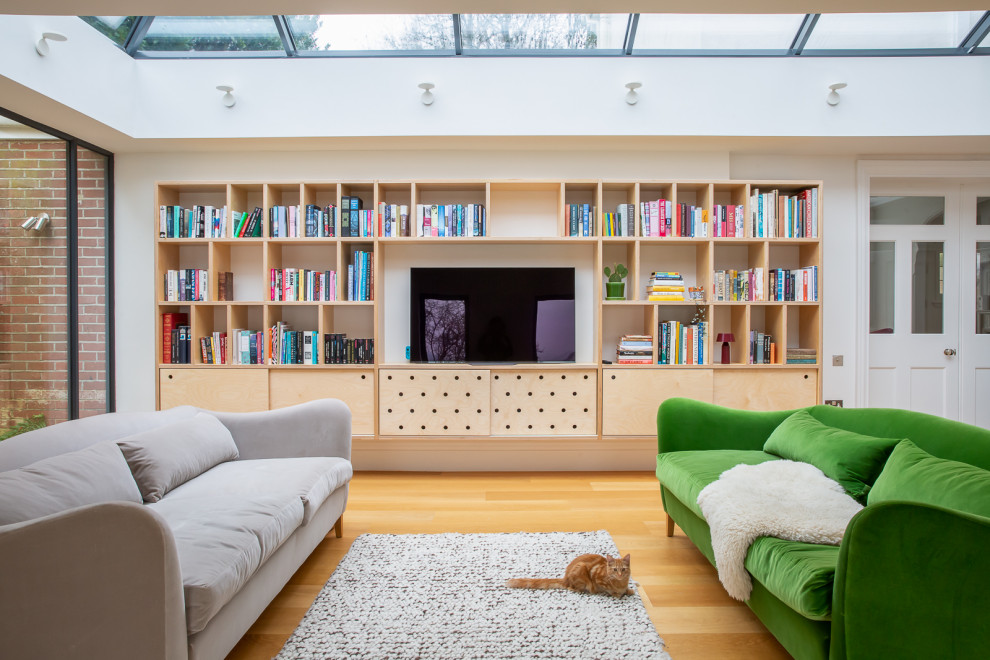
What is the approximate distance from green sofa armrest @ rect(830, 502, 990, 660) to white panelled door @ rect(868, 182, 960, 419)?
3.51 metres

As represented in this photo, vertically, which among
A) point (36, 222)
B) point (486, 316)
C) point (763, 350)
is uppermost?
point (36, 222)

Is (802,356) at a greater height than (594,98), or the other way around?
(594,98)

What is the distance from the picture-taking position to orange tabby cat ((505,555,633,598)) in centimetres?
214

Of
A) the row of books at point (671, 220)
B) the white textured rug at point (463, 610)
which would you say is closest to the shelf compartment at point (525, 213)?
the row of books at point (671, 220)

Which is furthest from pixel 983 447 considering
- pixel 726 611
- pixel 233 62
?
pixel 233 62

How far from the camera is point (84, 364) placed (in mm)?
3916

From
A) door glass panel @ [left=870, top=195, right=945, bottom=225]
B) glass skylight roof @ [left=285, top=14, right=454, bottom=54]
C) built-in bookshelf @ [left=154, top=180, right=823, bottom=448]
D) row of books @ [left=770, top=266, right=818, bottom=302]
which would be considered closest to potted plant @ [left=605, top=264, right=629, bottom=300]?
built-in bookshelf @ [left=154, top=180, right=823, bottom=448]

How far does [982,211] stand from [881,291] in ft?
3.42

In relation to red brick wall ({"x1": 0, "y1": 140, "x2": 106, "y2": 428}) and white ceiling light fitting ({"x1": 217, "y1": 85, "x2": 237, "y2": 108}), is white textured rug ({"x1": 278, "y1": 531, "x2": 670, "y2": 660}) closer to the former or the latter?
red brick wall ({"x1": 0, "y1": 140, "x2": 106, "y2": 428})

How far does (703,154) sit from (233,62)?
11.4 feet

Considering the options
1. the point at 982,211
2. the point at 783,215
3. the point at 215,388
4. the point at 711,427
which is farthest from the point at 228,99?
the point at 982,211

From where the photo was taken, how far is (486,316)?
4035mm

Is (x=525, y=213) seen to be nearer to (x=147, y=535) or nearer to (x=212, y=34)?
(x=212, y=34)

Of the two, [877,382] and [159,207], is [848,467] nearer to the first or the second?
[877,382]
